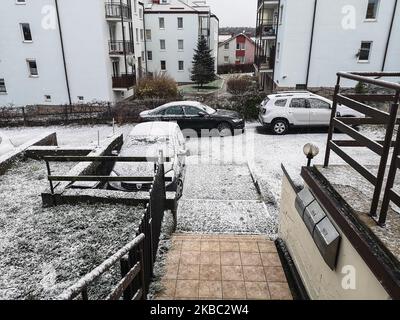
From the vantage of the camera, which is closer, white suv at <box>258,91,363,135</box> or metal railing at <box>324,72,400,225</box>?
metal railing at <box>324,72,400,225</box>

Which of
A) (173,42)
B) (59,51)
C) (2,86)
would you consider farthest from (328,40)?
(173,42)

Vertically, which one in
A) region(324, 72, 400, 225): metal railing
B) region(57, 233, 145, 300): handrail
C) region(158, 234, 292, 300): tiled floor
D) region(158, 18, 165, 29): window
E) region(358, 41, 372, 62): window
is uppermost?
region(158, 18, 165, 29): window

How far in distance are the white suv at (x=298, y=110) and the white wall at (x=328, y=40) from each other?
24.3 feet

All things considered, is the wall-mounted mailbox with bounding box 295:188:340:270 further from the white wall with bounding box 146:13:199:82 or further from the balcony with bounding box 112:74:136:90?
the white wall with bounding box 146:13:199:82

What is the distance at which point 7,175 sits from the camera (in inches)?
285

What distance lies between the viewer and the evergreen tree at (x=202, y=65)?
3600 centimetres

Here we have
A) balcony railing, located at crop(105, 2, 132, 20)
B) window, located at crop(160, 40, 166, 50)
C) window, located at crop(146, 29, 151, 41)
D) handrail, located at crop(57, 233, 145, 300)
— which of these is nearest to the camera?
handrail, located at crop(57, 233, 145, 300)

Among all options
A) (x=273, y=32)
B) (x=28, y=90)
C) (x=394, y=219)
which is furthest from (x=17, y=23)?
(x=394, y=219)

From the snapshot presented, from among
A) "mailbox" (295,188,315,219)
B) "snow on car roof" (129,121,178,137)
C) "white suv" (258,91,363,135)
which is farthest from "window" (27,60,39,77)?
"mailbox" (295,188,315,219)

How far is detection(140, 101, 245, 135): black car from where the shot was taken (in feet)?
43.2

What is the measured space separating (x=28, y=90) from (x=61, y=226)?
20.8 metres

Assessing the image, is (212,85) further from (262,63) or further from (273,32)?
(273,32)

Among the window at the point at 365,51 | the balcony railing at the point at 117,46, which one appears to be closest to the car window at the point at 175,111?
the balcony railing at the point at 117,46

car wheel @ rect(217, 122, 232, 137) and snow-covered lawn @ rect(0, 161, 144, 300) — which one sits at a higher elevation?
snow-covered lawn @ rect(0, 161, 144, 300)
